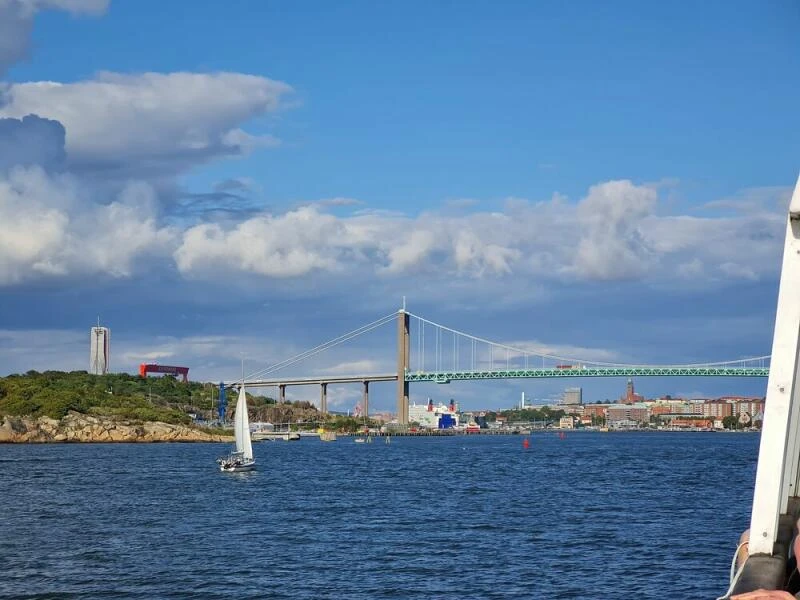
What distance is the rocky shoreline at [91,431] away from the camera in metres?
122

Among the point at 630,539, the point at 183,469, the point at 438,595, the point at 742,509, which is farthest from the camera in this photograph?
the point at 183,469

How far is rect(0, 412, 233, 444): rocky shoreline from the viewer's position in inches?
4798

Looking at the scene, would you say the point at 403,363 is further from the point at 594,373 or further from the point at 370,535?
the point at 370,535

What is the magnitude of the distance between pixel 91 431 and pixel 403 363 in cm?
4618

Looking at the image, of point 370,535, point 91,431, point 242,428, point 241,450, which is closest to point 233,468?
point 242,428

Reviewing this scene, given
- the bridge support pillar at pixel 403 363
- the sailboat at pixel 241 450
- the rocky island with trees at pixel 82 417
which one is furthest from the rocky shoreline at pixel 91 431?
the sailboat at pixel 241 450

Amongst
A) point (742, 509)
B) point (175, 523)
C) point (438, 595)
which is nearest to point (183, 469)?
point (175, 523)

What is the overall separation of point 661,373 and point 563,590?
388 feet

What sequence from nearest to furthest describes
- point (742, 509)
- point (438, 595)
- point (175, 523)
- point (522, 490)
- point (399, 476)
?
point (438, 595) < point (175, 523) < point (742, 509) < point (522, 490) < point (399, 476)

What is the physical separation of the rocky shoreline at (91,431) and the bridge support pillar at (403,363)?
28398 millimetres

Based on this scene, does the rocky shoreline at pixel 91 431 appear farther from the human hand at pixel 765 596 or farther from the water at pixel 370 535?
the human hand at pixel 765 596

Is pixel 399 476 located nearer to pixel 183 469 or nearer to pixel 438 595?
pixel 183 469

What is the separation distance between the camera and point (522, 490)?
49.4 metres

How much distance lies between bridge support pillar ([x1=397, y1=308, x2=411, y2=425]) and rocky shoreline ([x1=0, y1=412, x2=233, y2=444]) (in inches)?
1118
